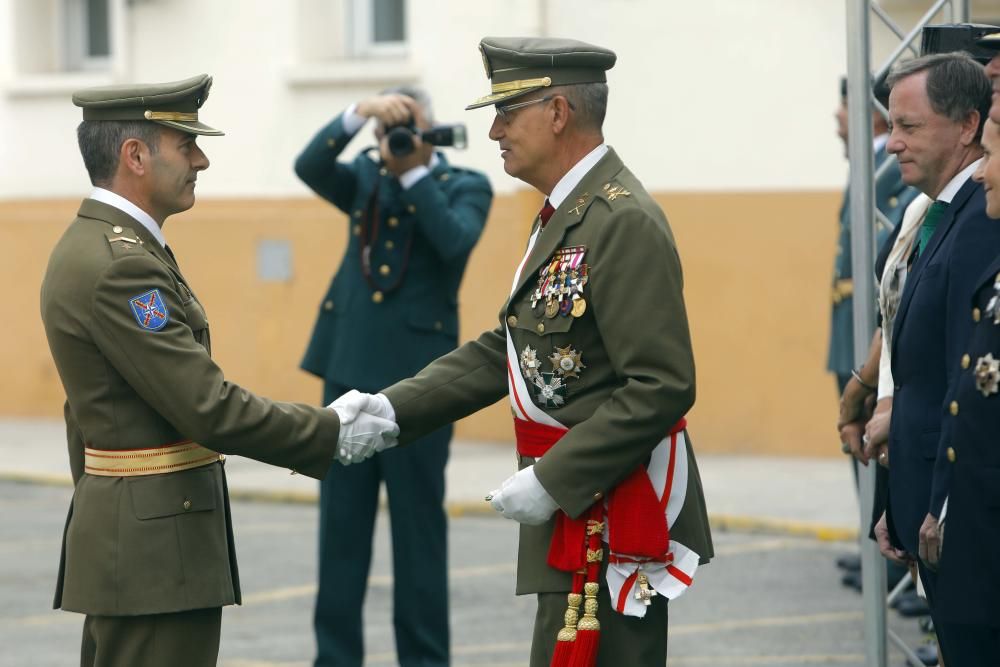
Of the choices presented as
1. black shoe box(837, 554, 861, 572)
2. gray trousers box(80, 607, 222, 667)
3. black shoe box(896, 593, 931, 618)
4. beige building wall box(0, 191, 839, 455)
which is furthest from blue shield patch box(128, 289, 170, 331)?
beige building wall box(0, 191, 839, 455)

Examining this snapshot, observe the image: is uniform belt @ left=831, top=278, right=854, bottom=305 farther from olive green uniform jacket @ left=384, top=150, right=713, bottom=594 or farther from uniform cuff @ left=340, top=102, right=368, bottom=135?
olive green uniform jacket @ left=384, top=150, right=713, bottom=594

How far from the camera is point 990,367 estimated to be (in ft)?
12.7

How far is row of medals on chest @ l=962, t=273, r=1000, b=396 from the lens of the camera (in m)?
3.87

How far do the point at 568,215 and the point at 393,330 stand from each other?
2369 mm

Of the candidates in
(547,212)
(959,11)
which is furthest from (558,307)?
(959,11)

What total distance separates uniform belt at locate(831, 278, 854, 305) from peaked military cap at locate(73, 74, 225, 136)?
4.40 metres

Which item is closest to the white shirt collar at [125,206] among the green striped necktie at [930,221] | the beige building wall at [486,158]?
the green striped necktie at [930,221]

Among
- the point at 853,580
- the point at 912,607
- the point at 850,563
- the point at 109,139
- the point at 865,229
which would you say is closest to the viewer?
the point at 109,139

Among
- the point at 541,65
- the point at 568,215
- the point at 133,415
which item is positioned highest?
the point at 541,65

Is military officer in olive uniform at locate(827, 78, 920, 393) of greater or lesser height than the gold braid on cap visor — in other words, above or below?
below

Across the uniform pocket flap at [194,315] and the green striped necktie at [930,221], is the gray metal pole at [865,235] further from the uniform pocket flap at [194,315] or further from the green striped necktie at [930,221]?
the uniform pocket flap at [194,315]

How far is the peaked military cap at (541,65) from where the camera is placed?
4320mm

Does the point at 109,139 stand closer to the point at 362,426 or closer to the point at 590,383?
the point at 362,426

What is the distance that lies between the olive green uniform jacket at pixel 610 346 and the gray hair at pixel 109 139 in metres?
1.01
